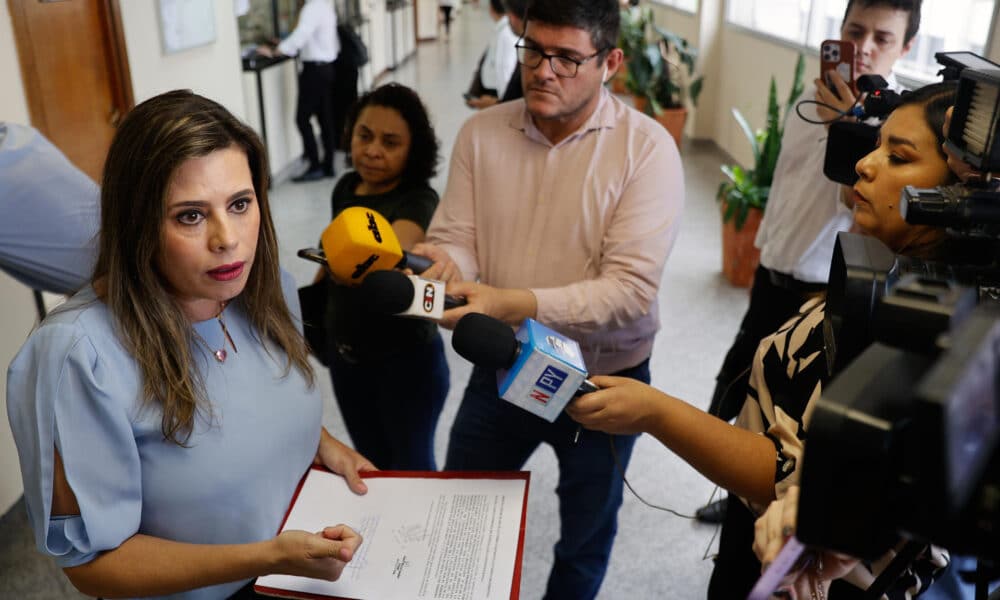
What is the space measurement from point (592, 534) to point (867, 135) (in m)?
1.07

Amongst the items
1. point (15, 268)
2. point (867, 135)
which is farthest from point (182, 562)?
point (867, 135)

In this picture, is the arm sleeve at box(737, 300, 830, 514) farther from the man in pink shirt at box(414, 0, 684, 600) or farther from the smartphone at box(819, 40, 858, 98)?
the smartphone at box(819, 40, 858, 98)

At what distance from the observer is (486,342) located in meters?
1.16

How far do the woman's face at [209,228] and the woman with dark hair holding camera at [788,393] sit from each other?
56 cm

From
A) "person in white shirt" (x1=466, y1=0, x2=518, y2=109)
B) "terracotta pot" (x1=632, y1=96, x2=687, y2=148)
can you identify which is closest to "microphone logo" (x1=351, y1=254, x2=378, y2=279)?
"person in white shirt" (x1=466, y1=0, x2=518, y2=109)

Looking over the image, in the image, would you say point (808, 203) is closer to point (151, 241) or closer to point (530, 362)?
point (530, 362)

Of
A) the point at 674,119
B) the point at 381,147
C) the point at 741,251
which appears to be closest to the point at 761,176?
the point at 741,251

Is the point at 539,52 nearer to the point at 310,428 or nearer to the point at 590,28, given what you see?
the point at 590,28

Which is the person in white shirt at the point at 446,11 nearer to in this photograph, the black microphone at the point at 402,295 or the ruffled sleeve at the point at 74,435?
the black microphone at the point at 402,295

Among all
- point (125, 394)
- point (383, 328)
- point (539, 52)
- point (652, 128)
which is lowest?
point (383, 328)

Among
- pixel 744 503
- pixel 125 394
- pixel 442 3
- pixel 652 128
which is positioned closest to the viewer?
pixel 125 394

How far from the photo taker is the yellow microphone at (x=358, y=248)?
4.62 feet

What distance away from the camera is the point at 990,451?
1.51 feet

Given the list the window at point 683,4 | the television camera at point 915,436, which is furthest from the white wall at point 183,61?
the window at point 683,4
